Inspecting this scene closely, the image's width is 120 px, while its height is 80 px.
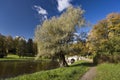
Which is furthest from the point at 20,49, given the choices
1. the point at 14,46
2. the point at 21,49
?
the point at 14,46

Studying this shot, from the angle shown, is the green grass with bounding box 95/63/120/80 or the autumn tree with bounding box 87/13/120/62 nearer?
the green grass with bounding box 95/63/120/80

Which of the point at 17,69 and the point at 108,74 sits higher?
the point at 17,69

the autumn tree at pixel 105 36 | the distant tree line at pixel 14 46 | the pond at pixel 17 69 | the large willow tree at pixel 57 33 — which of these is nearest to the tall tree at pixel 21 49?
the distant tree line at pixel 14 46

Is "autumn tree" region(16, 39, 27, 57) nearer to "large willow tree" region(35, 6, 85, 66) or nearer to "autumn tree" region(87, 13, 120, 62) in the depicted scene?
"autumn tree" region(87, 13, 120, 62)

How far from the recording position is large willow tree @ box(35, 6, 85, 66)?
33906 millimetres

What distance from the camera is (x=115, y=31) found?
45.0 meters

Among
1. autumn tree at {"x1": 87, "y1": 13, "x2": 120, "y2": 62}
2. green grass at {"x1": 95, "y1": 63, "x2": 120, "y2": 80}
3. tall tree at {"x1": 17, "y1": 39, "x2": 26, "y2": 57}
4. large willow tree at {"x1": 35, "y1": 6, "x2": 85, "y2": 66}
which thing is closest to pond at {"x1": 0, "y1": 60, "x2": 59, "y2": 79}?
large willow tree at {"x1": 35, "y1": 6, "x2": 85, "y2": 66}

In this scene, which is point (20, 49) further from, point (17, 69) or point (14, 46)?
point (17, 69)

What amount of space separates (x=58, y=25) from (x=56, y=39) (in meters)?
2.78

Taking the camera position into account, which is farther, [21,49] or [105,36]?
[21,49]

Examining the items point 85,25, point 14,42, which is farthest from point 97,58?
point 14,42

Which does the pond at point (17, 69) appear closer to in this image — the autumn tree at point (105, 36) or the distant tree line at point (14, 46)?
the autumn tree at point (105, 36)

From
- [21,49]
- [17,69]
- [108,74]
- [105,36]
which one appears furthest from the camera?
[21,49]

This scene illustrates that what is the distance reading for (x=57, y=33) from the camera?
113ft
